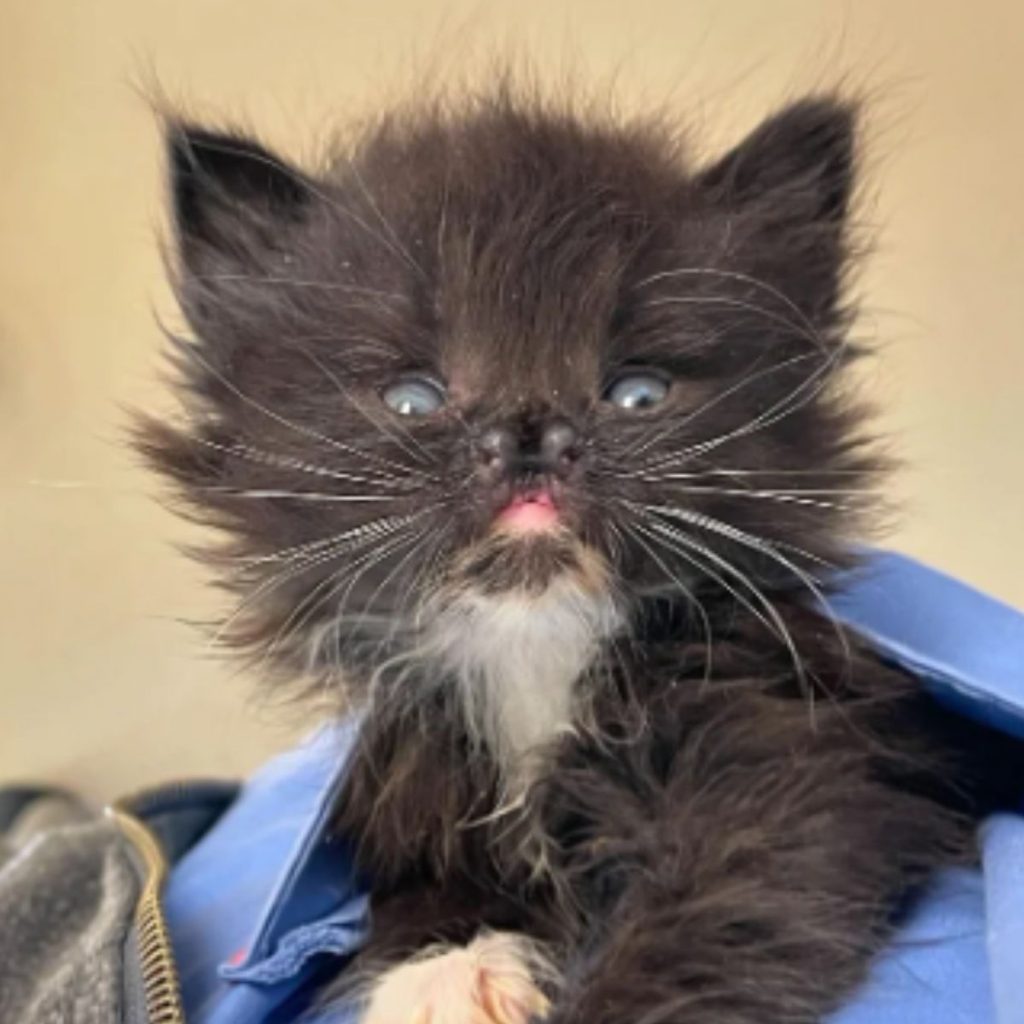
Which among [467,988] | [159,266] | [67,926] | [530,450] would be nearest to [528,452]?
[530,450]

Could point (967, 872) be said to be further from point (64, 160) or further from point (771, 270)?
point (64, 160)

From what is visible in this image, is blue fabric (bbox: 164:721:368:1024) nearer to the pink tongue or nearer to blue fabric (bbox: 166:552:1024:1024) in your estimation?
blue fabric (bbox: 166:552:1024:1024)

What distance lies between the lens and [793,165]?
0.97m

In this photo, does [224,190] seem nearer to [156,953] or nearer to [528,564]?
[528,564]

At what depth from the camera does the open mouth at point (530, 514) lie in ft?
2.58

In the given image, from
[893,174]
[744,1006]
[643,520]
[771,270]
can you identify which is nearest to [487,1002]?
[744,1006]

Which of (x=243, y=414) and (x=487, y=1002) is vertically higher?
(x=243, y=414)

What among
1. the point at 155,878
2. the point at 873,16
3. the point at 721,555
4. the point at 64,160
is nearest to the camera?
the point at 721,555

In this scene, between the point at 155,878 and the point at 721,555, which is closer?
the point at 721,555

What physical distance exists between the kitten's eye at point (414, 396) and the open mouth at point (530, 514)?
83 mm

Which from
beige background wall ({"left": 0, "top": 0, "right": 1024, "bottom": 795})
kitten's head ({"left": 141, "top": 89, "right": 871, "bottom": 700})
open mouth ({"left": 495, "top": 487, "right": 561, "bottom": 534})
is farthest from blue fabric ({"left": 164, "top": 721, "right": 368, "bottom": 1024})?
beige background wall ({"left": 0, "top": 0, "right": 1024, "bottom": 795})

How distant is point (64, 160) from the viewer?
198 cm

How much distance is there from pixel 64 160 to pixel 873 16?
976mm

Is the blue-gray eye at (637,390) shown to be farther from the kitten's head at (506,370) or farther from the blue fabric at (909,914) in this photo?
the blue fabric at (909,914)
